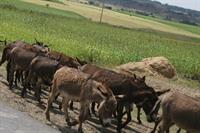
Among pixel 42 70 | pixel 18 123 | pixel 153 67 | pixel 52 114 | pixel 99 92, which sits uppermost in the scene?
pixel 99 92

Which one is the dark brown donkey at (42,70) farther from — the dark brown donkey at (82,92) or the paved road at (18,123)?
the paved road at (18,123)

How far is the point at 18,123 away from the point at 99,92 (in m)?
2.18

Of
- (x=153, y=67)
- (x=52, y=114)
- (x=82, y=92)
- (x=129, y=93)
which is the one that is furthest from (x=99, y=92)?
(x=153, y=67)

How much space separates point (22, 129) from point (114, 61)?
1817 centimetres

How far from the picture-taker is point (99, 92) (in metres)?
12.8

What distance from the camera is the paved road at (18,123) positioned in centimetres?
1198

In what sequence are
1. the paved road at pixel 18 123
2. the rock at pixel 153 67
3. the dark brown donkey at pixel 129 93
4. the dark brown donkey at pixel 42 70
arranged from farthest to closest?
the rock at pixel 153 67
the dark brown donkey at pixel 42 70
the dark brown donkey at pixel 129 93
the paved road at pixel 18 123

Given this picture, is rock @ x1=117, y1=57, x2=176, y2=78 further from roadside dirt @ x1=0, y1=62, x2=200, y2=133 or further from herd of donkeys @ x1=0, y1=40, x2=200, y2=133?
herd of donkeys @ x1=0, y1=40, x2=200, y2=133

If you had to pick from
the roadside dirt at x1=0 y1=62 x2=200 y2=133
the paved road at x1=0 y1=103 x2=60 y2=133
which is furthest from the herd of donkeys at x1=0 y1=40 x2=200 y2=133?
the paved road at x1=0 y1=103 x2=60 y2=133

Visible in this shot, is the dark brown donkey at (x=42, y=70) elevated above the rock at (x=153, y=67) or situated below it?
above

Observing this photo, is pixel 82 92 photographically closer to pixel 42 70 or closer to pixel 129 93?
pixel 129 93

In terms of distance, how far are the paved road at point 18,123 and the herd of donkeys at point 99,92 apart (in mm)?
783

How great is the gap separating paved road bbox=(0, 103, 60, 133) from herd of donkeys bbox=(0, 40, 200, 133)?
78 centimetres

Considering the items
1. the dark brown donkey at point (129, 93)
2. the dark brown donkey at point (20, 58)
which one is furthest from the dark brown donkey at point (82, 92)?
the dark brown donkey at point (20, 58)
